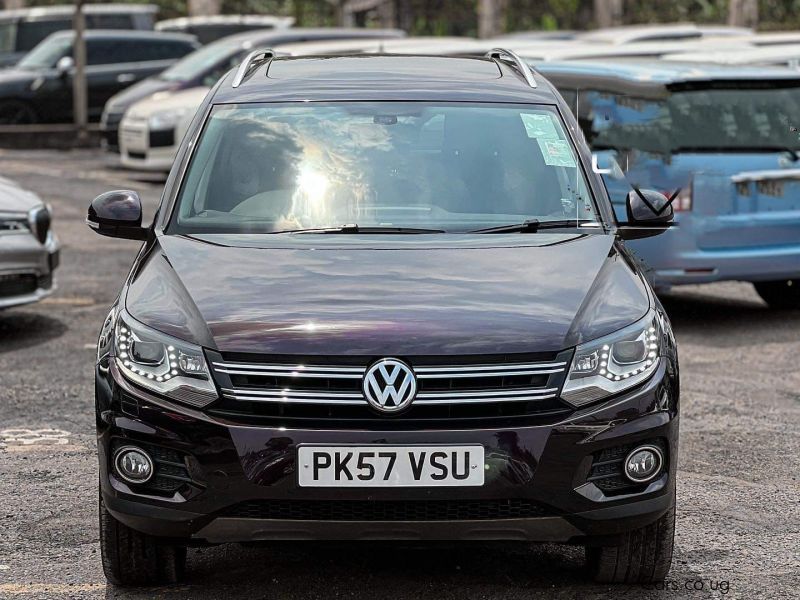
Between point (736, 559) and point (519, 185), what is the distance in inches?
58.4

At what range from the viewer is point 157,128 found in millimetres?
18781

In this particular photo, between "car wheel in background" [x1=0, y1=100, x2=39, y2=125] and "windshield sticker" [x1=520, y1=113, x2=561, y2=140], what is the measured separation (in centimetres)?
2047

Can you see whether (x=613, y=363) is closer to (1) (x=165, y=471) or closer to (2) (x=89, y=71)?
(1) (x=165, y=471)

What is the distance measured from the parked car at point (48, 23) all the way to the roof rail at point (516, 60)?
77.0ft

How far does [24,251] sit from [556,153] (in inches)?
178

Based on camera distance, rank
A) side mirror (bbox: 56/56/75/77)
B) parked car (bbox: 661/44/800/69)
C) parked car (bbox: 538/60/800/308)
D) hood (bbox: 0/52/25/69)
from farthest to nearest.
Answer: hood (bbox: 0/52/25/69) < side mirror (bbox: 56/56/75/77) < parked car (bbox: 661/44/800/69) < parked car (bbox: 538/60/800/308)

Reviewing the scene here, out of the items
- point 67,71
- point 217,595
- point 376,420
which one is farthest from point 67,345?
point 67,71

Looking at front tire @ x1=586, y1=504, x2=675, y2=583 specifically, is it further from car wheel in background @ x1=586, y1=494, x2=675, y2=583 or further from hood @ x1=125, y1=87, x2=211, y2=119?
hood @ x1=125, y1=87, x2=211, y2=119

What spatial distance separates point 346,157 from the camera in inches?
220

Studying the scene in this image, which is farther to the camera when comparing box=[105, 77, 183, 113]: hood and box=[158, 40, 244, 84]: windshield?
box=[105, 77, 183, 113]: hood

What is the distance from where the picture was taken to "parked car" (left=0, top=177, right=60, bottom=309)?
9188 millimetres

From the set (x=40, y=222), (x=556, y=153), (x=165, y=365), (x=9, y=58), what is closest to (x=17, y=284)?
(x=40, y=222)

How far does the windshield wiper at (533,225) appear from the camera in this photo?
17.3 ft

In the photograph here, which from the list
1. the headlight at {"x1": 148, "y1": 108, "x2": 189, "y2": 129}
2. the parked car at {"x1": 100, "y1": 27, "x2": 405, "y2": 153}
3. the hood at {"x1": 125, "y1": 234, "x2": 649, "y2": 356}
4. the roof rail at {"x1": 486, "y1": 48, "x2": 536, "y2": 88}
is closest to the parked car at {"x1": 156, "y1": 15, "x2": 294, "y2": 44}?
the parked car at {"x1": 100, "y1": 27, "x2": 405, "y2": 153}
